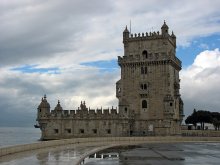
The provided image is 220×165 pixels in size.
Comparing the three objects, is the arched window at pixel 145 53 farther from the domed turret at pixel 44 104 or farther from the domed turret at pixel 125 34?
the domed turret at pixel 44 104

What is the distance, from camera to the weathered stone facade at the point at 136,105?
243 feet

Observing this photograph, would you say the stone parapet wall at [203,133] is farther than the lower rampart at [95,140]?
Yes

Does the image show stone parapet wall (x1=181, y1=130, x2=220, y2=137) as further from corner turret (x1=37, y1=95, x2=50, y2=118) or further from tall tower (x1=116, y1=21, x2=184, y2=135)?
corner turret (x1=37, y1=95, x2=50, y2=118)

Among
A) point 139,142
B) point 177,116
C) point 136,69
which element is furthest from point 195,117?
point 139,142

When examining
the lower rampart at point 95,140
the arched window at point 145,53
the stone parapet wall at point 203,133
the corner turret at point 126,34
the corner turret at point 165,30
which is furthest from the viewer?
the stone parapet wall at point 203,133

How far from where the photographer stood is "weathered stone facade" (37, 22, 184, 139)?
243 ft

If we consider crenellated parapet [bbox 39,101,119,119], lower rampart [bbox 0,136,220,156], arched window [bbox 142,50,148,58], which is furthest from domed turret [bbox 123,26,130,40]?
lower rampart [bbox 0,136,220,156]

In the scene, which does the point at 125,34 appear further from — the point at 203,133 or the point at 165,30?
the point at 203,133

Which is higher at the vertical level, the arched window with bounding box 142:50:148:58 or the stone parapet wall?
the arched window with bounding box 142:50:148:58

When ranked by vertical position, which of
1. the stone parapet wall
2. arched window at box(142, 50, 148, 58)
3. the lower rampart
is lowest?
the lower rampart

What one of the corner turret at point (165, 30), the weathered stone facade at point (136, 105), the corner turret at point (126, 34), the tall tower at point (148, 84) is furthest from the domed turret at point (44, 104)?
the corner turret at point (165, 30)

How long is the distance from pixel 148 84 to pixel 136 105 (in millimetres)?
4451

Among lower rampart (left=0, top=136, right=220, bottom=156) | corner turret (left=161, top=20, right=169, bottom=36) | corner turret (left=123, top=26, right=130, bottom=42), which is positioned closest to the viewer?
lower rampart (left=0, top=136, right=220, bottom=156)

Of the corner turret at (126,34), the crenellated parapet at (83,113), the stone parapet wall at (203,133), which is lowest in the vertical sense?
the stone parapet wall at (203,133)
